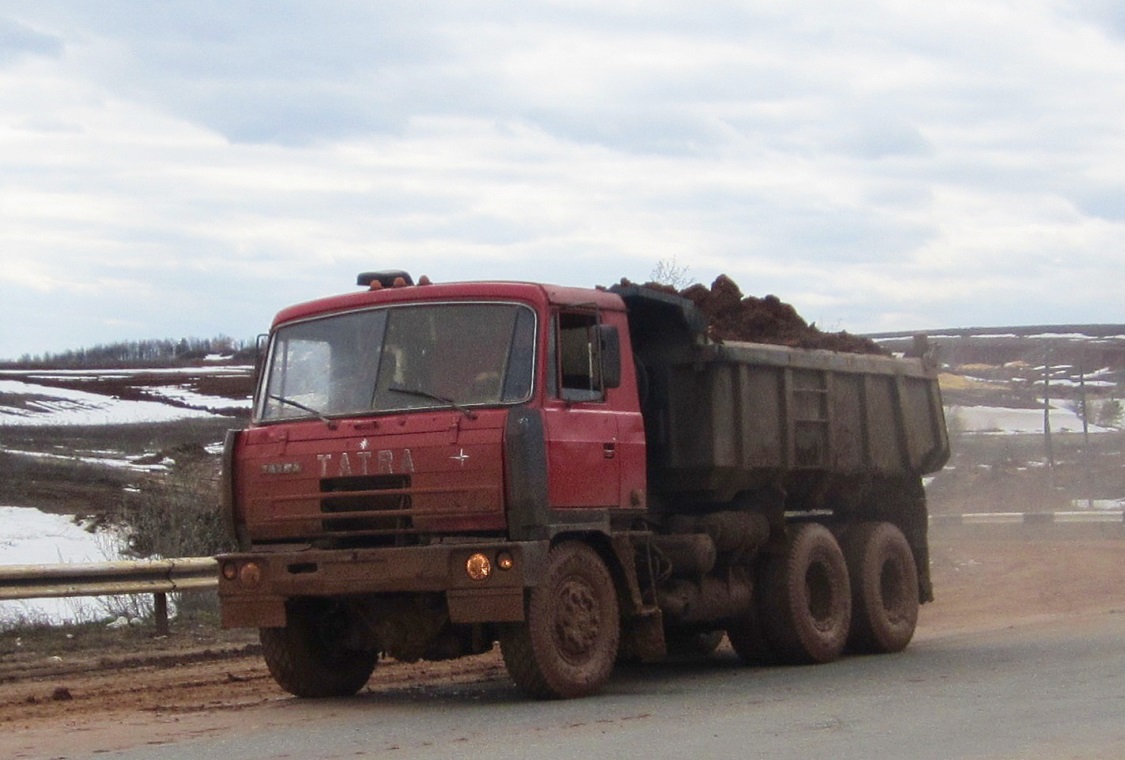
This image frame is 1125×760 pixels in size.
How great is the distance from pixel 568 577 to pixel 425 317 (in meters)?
1.96

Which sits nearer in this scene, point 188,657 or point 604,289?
point 604,289

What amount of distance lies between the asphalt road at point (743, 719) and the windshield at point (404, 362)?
1.99 metres

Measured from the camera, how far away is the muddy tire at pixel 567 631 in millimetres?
10211

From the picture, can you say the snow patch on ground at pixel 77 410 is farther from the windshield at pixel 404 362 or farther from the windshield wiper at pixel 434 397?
the windshield wiper at pixel 434 397

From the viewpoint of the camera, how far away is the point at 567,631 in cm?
1050

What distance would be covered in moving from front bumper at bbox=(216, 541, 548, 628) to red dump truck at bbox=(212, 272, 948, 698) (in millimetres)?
14

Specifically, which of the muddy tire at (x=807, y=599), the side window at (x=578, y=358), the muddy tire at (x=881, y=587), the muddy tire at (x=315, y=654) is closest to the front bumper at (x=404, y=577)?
the muddy tire at (x=315, y=654)

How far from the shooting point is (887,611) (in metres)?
14.6

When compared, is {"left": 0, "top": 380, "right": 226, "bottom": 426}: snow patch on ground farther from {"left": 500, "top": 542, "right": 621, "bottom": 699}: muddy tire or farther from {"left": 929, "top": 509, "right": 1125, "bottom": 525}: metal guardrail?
{"left": 500, "top": 542, "right": 621, "bottom": 699}: muddy tire

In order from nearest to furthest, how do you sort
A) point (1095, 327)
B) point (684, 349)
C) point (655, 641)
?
point (655, 641) < point (684, 349) < point (1095, 327)

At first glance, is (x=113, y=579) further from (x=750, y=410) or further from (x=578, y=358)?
(x=750, y=410)

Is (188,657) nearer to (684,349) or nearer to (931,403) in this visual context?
(684,349)

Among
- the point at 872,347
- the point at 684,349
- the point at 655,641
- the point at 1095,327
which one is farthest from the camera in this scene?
the point at 1095,327

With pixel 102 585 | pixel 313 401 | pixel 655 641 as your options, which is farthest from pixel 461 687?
pixel 102 585
